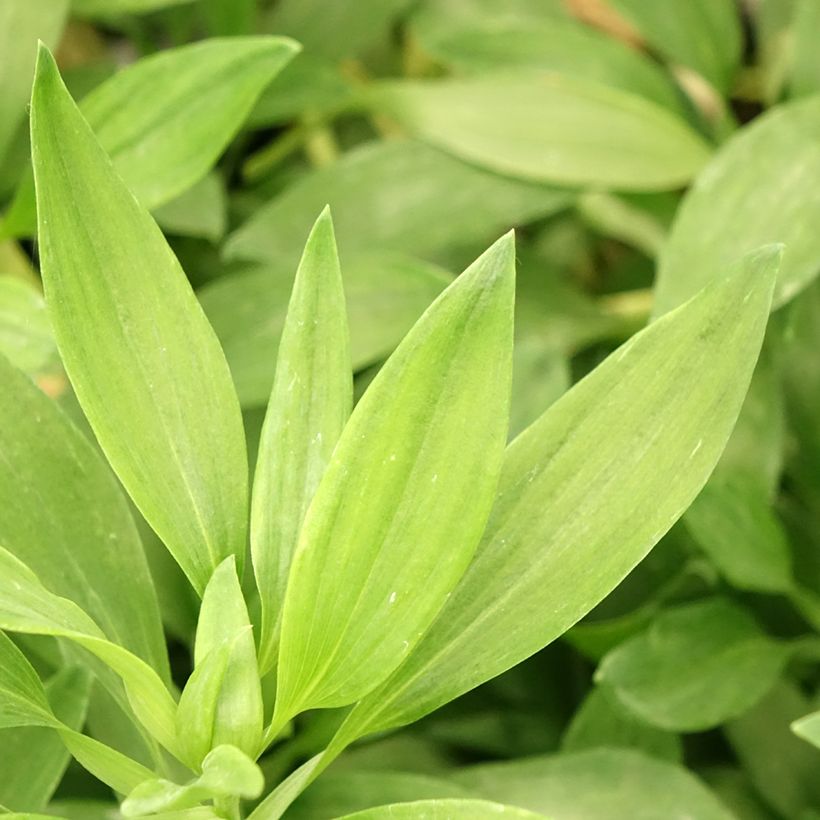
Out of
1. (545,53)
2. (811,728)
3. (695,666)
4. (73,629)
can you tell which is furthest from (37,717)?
(545,53)

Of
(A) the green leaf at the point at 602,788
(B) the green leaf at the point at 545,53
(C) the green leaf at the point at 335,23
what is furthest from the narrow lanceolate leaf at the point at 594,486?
(C) the green leaf at the point at 335,23

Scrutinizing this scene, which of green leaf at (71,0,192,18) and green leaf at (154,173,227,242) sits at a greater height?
green leaf at (71,0,192,18)

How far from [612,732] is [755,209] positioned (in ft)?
1.24

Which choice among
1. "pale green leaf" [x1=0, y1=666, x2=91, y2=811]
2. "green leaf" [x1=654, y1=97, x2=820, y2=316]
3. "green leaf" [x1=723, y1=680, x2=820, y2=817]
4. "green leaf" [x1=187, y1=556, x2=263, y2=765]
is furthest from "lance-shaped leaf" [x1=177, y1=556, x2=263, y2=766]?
"green leaf" [x1=723, y1=680, x2=820, y2=817]

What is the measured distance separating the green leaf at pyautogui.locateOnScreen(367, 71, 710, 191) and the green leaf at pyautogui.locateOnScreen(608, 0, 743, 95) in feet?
0.22

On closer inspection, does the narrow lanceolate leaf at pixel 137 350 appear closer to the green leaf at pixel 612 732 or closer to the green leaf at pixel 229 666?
the green leaf at pixel 229 666

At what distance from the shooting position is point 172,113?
2.21ft

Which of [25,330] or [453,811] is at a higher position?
[25,330]

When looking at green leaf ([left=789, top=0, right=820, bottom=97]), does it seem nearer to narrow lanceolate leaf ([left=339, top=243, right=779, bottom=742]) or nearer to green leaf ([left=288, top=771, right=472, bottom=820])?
narrow lanceolate leaf ([left=339, top=243, right=779, bottom=742])

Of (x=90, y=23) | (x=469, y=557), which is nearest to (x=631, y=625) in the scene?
(x=469, y=557)

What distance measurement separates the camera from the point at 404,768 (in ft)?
2.46

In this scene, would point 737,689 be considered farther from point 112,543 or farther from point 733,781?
point 112,543

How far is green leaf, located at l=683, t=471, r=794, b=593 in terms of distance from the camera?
27.1 inches

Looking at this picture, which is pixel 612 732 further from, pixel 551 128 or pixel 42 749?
pixel 551 128
